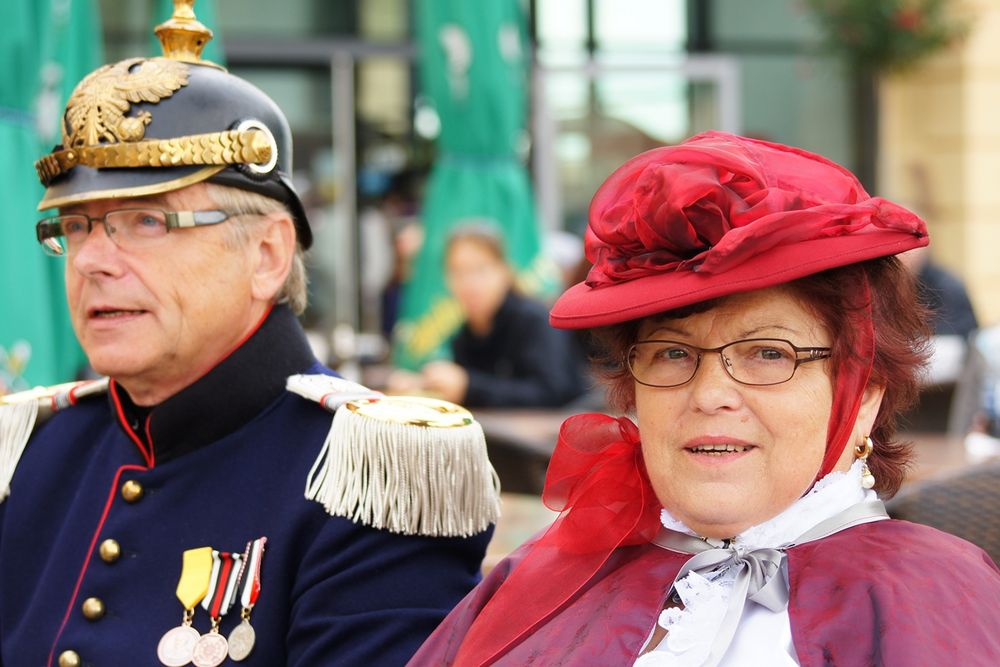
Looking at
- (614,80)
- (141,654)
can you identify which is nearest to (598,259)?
(141,654)

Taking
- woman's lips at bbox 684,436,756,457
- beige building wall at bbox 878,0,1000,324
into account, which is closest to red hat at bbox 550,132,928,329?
woman's lips at bbox 684,436,756,457

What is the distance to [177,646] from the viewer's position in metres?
2.07

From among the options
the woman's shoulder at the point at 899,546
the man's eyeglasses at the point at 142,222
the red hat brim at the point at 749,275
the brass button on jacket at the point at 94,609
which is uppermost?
the man's eyeglasses at the point at 142,222

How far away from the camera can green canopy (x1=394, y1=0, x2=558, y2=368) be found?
612 centimetres

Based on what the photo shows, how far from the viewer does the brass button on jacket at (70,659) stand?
2.12 m

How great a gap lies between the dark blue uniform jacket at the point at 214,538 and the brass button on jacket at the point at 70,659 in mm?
14

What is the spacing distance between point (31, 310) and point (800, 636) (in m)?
2.80

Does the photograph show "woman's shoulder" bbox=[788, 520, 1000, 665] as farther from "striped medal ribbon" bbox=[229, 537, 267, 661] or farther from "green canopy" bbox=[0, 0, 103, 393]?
"green canopy" bbox=[0, 0, 103, 393]

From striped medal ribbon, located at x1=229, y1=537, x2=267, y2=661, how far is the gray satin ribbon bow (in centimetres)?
69

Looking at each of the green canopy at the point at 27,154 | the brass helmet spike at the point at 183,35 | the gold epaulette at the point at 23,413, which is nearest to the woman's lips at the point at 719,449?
the brass helmet spike at the point at 183,35

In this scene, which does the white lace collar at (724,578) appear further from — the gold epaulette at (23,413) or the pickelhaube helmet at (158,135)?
the gold epaulette at (23,413)

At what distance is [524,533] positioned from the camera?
3.17m

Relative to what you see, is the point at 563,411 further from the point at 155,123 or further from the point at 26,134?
the point at 155,123

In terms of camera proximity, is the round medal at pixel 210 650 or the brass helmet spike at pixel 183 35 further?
the brass helmet spike at pixel 183 35
